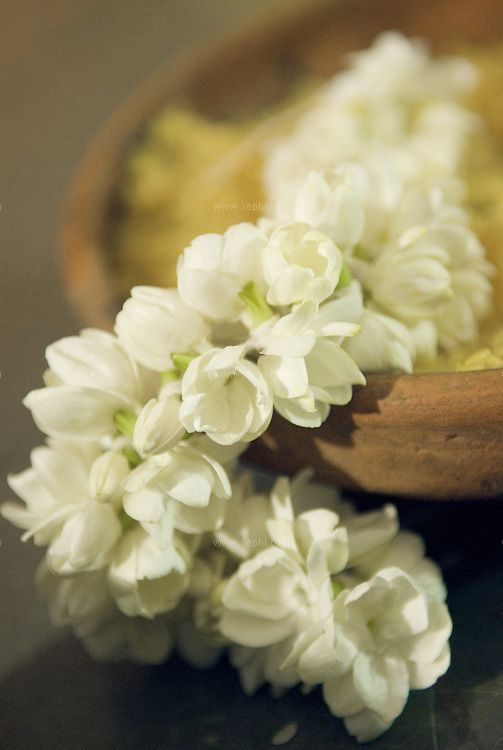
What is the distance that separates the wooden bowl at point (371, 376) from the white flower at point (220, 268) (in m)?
0.05

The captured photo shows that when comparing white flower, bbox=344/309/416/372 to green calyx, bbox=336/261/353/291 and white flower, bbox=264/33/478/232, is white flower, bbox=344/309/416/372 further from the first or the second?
white flower, bbox=264/33/478/232

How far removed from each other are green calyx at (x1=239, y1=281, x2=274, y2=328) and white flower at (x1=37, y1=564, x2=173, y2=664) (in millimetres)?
118

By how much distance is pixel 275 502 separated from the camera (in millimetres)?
342

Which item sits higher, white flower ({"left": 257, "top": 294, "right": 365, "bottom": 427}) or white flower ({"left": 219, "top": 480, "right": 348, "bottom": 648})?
white flower ({"left": 257, "top": 294, "right": 365, "bottom": 427})

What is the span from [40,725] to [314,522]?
129mm

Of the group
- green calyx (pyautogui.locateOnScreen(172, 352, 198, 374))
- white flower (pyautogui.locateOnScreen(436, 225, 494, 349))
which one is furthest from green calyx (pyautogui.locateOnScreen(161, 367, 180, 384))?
white flower (pyautogui.locateOnScreen(436, 225, 494, 349))

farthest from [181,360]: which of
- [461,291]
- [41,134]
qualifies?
[41,134]

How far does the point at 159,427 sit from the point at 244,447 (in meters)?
0.04

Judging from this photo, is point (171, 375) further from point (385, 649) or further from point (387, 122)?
point (387, 122)

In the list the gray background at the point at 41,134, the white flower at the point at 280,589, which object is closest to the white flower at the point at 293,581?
Result: the white flower at the point at 280,589

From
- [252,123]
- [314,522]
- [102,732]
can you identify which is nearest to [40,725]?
[102,732]

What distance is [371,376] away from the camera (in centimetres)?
32

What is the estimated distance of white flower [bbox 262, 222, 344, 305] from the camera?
0.99 ft
